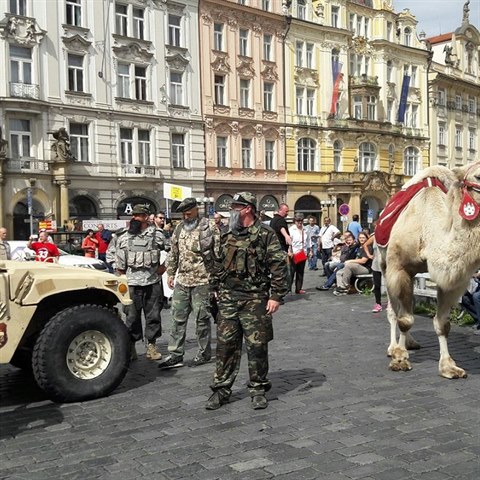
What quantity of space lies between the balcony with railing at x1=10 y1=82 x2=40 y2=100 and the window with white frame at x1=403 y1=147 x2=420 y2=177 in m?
31.4

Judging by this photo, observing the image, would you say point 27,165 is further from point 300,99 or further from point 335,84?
point 335,84

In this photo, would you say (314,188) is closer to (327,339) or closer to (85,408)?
(327,339)

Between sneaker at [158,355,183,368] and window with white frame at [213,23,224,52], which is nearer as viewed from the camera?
sneaker at [158,355,183,368]

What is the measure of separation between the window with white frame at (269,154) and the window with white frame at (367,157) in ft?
27.3

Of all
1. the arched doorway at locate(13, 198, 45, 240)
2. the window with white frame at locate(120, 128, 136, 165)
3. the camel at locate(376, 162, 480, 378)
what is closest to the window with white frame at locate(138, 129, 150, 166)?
the window with white frame at locate(120, 128, 136, 165)

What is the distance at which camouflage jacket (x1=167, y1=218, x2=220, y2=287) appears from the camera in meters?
7.74

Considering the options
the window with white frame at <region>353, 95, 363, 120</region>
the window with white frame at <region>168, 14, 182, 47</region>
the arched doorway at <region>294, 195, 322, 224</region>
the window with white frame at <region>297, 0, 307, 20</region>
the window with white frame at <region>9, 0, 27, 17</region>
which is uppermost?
the window with white frame at <region>297, 0, 307, 20</region>

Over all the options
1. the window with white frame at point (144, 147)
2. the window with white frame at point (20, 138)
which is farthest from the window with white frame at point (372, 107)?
the window with white frame at point (20, 138)

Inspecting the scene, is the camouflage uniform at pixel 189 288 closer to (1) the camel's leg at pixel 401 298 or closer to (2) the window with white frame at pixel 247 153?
(1) the camel's leg at pixel 401 298

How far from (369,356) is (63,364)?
3941mm

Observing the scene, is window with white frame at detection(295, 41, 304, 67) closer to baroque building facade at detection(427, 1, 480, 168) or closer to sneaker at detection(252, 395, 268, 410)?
baroque building facade at detection(427, 1, 480, 168)

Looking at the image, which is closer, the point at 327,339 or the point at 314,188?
the point at 327,339

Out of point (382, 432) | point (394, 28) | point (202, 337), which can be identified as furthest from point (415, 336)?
point (394, 28)

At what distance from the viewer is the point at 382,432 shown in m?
5.11
